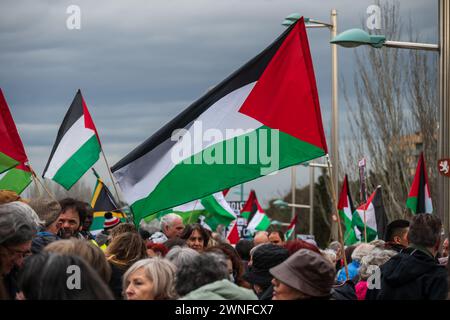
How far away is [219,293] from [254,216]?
23.9 m

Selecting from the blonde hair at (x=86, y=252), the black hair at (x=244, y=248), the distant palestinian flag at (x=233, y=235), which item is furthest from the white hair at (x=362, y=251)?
the distant palestinian flag at (x=233, y=235)

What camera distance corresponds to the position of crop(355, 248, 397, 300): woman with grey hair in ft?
29.4

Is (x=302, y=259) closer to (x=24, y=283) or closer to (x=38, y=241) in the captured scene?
(x=24, y=283)

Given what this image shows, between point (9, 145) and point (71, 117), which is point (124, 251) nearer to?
point (9, 145)

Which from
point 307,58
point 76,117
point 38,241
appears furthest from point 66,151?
point 38,241

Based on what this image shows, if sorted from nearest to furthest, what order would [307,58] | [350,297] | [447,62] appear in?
1. [350,297]
2. [307,58]
3. [447,62]

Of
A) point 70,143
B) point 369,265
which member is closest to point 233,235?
point 70,143

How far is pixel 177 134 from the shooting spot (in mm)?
9805

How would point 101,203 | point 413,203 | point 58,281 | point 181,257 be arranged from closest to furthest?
point 58,281
point 181,257
point 413,203
point 101,203

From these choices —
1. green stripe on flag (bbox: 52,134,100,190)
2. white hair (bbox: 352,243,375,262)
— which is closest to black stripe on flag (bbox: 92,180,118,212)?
green stripe on flag (bbox: 52,134,100,190)

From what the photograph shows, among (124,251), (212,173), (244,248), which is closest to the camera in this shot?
(124,251)

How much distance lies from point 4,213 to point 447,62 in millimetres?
7392

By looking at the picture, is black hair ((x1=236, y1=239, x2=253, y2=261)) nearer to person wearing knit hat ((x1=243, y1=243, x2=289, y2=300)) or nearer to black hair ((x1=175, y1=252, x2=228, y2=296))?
person wearing knit hat ((x1=243, y1=243, x2=289, y2=300))

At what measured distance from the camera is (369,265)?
8.99 meters
